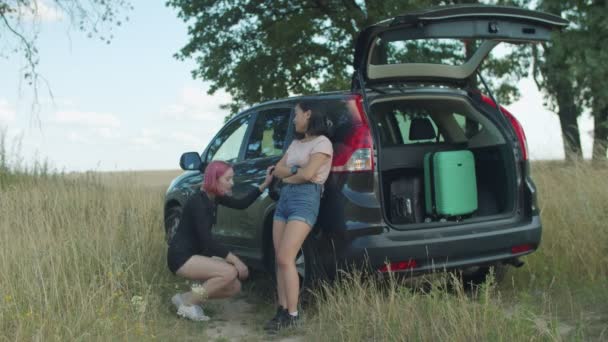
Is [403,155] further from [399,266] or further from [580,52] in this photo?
[580,52]

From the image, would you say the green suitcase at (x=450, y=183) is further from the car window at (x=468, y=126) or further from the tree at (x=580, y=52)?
the tree at (x=580, y=52)

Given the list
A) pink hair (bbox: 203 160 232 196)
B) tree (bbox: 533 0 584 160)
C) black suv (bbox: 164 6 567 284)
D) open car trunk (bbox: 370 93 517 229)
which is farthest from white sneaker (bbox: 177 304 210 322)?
tree (bbox: 533 0 584 160)

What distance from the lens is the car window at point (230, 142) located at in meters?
7.07

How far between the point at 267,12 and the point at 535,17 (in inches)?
683

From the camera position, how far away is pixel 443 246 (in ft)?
18.3

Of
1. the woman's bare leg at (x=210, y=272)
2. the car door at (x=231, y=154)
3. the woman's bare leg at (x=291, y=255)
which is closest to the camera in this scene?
the woman's bare leg at (x=291, y=255)

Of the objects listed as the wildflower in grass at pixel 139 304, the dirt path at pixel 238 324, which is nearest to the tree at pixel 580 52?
the dirt path at pixel 238 324

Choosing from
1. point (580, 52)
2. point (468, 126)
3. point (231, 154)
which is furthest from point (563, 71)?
point (231, 154)

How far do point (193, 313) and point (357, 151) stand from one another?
1.97m

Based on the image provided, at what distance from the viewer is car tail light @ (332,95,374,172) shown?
17.9 feet

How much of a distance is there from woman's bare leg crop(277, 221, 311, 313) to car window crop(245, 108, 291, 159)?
2.97 feet

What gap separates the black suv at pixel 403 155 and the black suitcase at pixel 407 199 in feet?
0.19

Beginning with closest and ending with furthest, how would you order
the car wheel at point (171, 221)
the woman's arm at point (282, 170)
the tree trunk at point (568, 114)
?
the woman's arm at point (282, 170) < the car wheel at point (171, 221) < the tree trunk at point (568, 114)

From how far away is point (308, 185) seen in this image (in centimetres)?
550
